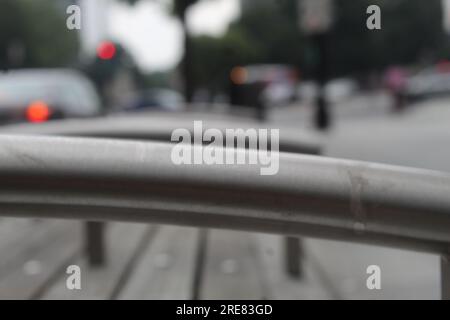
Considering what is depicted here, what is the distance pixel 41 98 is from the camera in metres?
9.24

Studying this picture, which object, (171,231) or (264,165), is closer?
(264,165)

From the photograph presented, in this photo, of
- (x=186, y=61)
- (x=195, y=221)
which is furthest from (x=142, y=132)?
(x=186, y=61)

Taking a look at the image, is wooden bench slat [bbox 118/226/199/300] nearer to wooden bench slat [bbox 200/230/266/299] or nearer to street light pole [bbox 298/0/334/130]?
wooden bench slat [bbox 200/230/266/299]

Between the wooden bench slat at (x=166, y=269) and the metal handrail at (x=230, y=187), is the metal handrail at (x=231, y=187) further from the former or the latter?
the wooden bench slat at (x=166, y=269)

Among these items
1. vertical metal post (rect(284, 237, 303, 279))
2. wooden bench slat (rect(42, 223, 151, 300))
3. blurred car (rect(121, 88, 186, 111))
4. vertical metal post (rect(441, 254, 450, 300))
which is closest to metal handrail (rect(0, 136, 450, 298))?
vertical metal post (rect(441, 254, 450, 300))

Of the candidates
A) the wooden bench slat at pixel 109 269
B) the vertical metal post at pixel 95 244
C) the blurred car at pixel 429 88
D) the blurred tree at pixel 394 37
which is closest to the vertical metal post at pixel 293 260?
the wooden bench slat at pixel 109 269

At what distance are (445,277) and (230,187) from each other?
54cm

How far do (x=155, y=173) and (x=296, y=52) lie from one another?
72.8 metres

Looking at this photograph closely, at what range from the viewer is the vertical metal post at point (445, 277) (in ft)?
5.21

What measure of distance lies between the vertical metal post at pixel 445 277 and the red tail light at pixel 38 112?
25.1ft

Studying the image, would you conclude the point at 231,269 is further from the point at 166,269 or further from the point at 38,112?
the point at 38,112

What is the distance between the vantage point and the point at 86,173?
1439 millimetres
